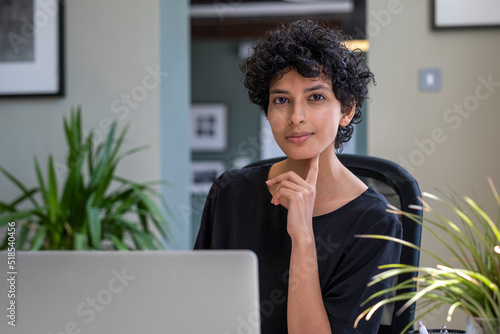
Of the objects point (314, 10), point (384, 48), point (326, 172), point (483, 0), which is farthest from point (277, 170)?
point (314, 10)

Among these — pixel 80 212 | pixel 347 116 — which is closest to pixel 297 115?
pixel 347 116

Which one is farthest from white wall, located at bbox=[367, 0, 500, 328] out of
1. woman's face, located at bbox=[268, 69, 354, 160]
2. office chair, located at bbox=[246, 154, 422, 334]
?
woman's face, located at bbox=[268, 69, 354, 160]

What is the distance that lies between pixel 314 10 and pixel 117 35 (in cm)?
347

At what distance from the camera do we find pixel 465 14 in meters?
2.79

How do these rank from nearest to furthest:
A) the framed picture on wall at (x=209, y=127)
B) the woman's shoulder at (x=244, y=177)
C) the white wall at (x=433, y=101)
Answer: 1. the woman's shoulder at (x=244, y=177)
2. the white wall at (x=433, y=101)
3. the framed picture on wall at (x=209, y=127)

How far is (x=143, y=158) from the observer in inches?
119

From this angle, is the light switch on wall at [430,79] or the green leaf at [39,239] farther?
the light switch on wall at [430,79]

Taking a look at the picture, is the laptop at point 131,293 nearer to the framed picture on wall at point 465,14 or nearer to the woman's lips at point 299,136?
the woman's lips at point 299,136

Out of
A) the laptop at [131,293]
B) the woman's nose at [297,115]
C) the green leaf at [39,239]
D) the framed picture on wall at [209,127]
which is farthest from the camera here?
the framed picture on wall at [209,127]

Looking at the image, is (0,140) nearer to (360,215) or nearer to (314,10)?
(360,215)

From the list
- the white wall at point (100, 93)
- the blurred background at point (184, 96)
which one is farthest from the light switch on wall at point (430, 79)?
the white wall at point (100, 93)

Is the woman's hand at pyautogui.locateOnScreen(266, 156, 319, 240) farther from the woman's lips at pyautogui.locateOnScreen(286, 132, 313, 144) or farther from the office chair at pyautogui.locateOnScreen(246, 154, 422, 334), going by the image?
the office chair at pyautogui.locateOnScreen(246, 154, 422, 334)

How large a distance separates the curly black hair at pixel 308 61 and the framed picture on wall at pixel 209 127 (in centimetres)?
531

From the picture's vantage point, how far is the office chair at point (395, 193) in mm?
1268
